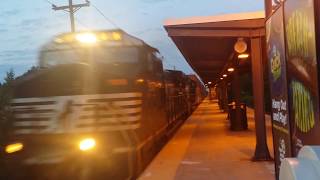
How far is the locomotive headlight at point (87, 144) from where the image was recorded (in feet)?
Result: 36.7

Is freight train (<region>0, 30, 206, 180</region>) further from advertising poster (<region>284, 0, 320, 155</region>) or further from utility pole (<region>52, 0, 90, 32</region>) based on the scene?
utility pole (<region>52, 0, 90, 32</region>)

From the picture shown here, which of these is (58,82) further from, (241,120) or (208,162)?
(241,120)

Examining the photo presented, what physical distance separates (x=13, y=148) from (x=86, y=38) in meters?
2.92

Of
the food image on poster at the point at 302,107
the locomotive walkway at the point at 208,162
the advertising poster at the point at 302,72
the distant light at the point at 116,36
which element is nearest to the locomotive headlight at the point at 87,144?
the locomotive walkway at the point at 208,162

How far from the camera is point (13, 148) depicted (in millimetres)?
11094

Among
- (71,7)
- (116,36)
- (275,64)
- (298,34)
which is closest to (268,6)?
(275,64)

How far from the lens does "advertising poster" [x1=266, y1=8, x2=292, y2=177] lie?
220 inches

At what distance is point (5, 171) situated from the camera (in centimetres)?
1139

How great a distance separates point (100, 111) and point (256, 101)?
399cm

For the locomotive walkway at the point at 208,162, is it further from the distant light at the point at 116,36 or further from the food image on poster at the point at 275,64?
the food image on poster at the point at 275,64

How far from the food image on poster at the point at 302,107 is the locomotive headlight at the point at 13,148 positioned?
7.17 metres

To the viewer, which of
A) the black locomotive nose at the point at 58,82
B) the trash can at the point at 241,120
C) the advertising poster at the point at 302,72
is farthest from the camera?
the trash can at the point at 241,120

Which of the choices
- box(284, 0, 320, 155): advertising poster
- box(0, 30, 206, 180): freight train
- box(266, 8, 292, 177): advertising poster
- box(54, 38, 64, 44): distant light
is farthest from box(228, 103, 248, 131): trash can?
box(284, 0, 320, 155): advertising poster

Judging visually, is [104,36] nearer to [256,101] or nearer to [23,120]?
[23,120]
